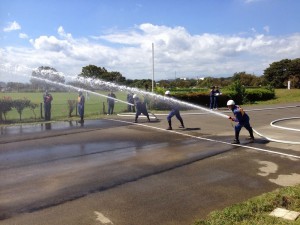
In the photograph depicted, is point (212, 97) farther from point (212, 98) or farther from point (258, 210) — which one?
point (258, 210)

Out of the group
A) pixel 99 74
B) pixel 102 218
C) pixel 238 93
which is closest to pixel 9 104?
pixel 102 218

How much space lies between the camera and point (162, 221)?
571 cm

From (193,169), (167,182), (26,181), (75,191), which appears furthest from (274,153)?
(26,181)

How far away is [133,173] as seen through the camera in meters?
8.56

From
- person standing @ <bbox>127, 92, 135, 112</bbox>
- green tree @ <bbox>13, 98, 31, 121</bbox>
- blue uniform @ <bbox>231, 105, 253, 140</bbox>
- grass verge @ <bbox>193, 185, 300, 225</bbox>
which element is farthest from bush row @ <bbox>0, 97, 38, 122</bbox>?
grass verge @ <bbox>193, 185, 300, 225</bbox>

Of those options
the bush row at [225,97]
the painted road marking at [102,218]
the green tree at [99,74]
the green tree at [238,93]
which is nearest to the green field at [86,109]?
the bush row at [225,97]

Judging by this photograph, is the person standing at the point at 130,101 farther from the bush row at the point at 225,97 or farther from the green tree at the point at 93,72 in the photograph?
the green tree at the point at 93,72

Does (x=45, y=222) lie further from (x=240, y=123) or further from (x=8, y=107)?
(x=8, y=107)

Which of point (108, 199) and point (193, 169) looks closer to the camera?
point (108, 199)

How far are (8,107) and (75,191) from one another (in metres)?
13.5

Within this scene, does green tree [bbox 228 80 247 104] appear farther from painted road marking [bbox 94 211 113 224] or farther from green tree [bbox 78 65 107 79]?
green tree [bbox 78 65 107 79]

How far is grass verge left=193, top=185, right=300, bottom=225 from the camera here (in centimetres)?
547

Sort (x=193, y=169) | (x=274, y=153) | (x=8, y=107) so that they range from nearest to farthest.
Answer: (x=193, y=169), (x=274, y=153), (x=8, y=107)

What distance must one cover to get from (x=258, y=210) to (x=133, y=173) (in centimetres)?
353
